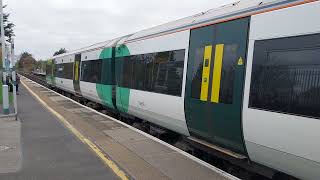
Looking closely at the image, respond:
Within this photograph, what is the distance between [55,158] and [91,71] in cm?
1083

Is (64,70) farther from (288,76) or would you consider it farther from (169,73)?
(288,76)

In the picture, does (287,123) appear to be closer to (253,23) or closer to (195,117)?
(253,23)

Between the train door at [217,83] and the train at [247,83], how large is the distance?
2 cm

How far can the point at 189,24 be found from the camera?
347 inches

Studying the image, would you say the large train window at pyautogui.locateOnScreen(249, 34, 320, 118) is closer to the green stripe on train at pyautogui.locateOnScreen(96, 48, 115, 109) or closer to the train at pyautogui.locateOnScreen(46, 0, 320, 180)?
the train at pyautogui.locateOnScreen(46, 0, 320, 180)

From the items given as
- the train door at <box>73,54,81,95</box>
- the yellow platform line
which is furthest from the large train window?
the train door at <box>73,54,81,95</box>

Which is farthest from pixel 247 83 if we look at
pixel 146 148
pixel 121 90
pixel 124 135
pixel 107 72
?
pixel 107 72

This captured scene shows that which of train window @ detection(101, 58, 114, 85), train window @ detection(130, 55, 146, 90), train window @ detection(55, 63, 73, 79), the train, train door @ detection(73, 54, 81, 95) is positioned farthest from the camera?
train window @ detection(55, 63, 73, 79)

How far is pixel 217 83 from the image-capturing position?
23.8ft

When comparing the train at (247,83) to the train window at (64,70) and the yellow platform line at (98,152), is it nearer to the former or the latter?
the yellow platform line at (98,152)

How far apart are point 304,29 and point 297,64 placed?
449mm

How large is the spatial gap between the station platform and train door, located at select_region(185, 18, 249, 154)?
0.58 meters

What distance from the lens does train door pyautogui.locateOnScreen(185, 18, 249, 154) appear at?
263 inches

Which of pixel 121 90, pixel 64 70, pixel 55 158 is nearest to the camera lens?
pixel 55 158
